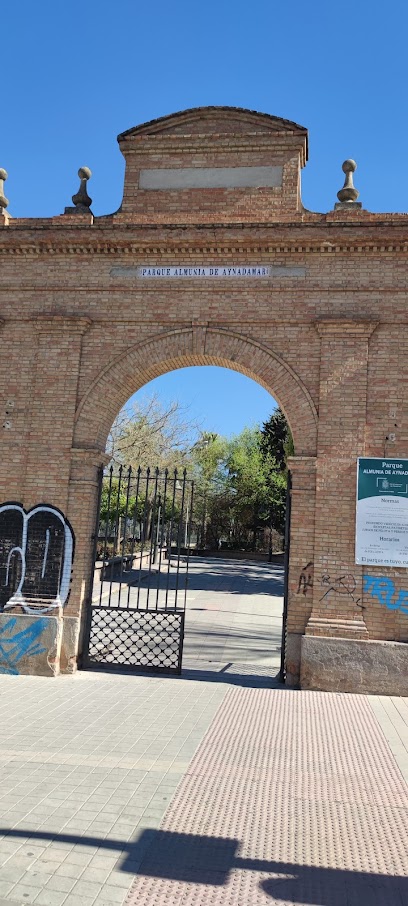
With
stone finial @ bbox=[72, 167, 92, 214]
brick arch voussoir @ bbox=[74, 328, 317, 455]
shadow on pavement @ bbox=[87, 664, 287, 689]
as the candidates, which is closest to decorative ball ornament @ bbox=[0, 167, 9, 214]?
stone finial @ bbox=[72, 167, 92, 214]

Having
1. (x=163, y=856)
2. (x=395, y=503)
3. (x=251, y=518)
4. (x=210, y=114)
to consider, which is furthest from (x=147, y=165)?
(x=251, y=518)

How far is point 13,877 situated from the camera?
11.4 ft

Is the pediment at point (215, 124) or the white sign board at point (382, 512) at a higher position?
the pediment at point (215, 124)

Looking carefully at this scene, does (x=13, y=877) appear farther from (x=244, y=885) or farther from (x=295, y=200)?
(x=295, y=200)

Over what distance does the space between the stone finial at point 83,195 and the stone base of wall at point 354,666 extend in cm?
673

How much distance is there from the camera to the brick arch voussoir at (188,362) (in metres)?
8.20

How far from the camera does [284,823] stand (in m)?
4.24

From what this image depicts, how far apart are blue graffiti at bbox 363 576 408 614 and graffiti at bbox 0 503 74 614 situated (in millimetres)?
3857

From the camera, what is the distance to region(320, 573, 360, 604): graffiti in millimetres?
7703

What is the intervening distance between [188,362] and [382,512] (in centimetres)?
336

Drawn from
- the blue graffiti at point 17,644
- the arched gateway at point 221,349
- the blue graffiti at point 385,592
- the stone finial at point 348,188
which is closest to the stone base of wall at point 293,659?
the arched gateway at point 221,349

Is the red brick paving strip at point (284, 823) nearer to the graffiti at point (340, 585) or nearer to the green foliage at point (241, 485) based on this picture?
the graffiti at point (340, 585)

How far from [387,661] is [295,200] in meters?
6.09

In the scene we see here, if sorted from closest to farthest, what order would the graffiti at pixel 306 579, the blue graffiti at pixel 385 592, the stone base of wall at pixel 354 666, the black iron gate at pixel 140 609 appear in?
1. the stone base of wall at pixel 354 666
2. the blue graffiti at pixel 385 592
3. the graffiti at pixel 306 579
4. the black iron gate at pixel 140 609
